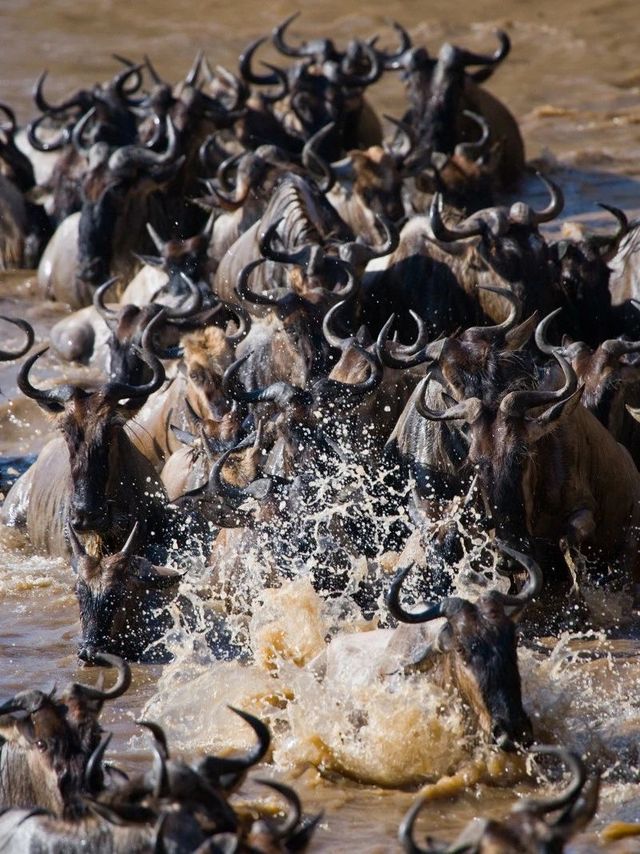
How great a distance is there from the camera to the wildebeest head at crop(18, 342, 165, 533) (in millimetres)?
9078

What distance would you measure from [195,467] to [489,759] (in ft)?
10.1

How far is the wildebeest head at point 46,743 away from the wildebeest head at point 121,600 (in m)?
1.78

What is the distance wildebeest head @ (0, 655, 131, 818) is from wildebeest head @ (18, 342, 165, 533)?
2.58m

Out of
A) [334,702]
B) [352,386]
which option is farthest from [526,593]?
[352,386]

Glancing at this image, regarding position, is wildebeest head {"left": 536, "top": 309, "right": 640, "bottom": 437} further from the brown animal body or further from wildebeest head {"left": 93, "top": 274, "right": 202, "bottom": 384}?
wildebeest head {"left": 93, "top": 274, "right": 202, "bottom": 384}

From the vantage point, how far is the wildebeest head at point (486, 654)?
679cm

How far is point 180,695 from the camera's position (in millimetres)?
8016

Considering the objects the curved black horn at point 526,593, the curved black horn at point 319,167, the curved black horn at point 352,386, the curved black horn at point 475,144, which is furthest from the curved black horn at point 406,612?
the curved black horn at point 475,144

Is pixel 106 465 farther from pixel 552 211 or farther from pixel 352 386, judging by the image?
pixel 552 211

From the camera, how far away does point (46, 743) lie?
20.7 feet

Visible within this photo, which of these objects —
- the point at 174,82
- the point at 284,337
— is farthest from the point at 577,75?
the point at 284,337

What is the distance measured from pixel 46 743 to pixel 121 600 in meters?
2.07

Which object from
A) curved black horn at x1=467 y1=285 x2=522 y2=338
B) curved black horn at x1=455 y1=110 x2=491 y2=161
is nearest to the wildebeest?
curved black horn at x1=467 y1=285 x2=522 y2=338

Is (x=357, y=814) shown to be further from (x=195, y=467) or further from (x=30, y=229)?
(x=30, y=229)
